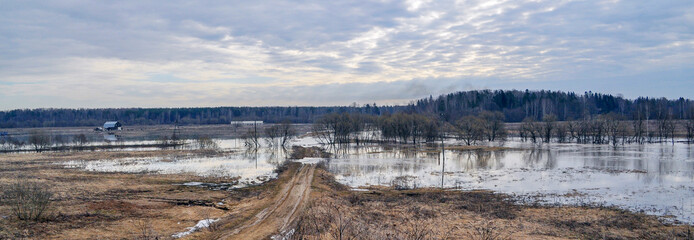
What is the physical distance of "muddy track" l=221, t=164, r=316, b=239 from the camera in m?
14.2

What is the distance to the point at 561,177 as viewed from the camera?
2955 cm

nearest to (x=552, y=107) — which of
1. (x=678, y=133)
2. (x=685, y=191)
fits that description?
(x=678, y=133)

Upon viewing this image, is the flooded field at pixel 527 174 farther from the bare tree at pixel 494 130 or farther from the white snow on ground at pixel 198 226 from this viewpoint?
the bare tree at pixel 494 130

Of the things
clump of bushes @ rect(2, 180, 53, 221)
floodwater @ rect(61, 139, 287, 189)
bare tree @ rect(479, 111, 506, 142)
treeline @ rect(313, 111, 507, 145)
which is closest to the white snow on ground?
clump of bushes @ rect(2, 180, 53, 221)

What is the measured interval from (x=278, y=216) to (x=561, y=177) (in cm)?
2325

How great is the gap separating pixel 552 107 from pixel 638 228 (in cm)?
12977

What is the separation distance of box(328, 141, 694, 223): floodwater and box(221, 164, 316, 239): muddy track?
5.55 meters

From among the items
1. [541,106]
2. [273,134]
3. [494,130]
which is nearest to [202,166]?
[273,134]

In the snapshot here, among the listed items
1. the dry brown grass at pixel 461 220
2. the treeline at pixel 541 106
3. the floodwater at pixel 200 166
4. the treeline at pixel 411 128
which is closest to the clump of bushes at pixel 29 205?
the dry brown grass at pixel 461 220

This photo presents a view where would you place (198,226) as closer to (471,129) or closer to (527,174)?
(527,174)

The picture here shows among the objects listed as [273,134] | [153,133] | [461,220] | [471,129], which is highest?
[471,129]

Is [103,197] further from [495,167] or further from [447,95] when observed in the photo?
[447,95]

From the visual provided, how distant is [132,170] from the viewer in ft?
117

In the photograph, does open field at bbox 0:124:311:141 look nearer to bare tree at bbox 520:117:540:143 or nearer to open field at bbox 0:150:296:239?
bare tree at bbox 520:117:540:143
